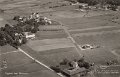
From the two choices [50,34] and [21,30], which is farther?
[21,30]

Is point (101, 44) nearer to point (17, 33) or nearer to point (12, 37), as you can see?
point (12, 37)

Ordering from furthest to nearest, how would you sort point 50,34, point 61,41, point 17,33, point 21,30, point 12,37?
point 21,30
point 50,34
point 17,33
point 12,37
point 61,41

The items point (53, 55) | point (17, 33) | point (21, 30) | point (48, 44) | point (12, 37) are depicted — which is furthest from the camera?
point (21, 30)

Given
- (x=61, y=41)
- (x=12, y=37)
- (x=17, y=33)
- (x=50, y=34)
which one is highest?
(x=17, y=33)

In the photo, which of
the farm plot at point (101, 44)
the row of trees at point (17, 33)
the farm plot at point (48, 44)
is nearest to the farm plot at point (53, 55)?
the farm plot at point (48, 44)

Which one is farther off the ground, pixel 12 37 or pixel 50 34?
pixel 12 37

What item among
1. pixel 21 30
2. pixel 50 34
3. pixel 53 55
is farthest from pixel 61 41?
pixel 21 30

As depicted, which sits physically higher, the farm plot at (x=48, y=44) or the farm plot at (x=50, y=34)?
the farm plot at (x=50, y=34)

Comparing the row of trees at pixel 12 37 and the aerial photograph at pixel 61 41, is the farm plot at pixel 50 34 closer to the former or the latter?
the aerial photograph at pixel 61 41

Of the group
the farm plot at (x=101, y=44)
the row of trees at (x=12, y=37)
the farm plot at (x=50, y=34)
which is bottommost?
the farm plot at (x=101, y=44)

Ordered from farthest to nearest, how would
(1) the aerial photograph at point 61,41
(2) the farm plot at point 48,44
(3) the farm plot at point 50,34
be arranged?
(3) the farm plot at point 50,34
(2) the farm plot at point 48,44
(1) the aerial photograph at point 61,41
